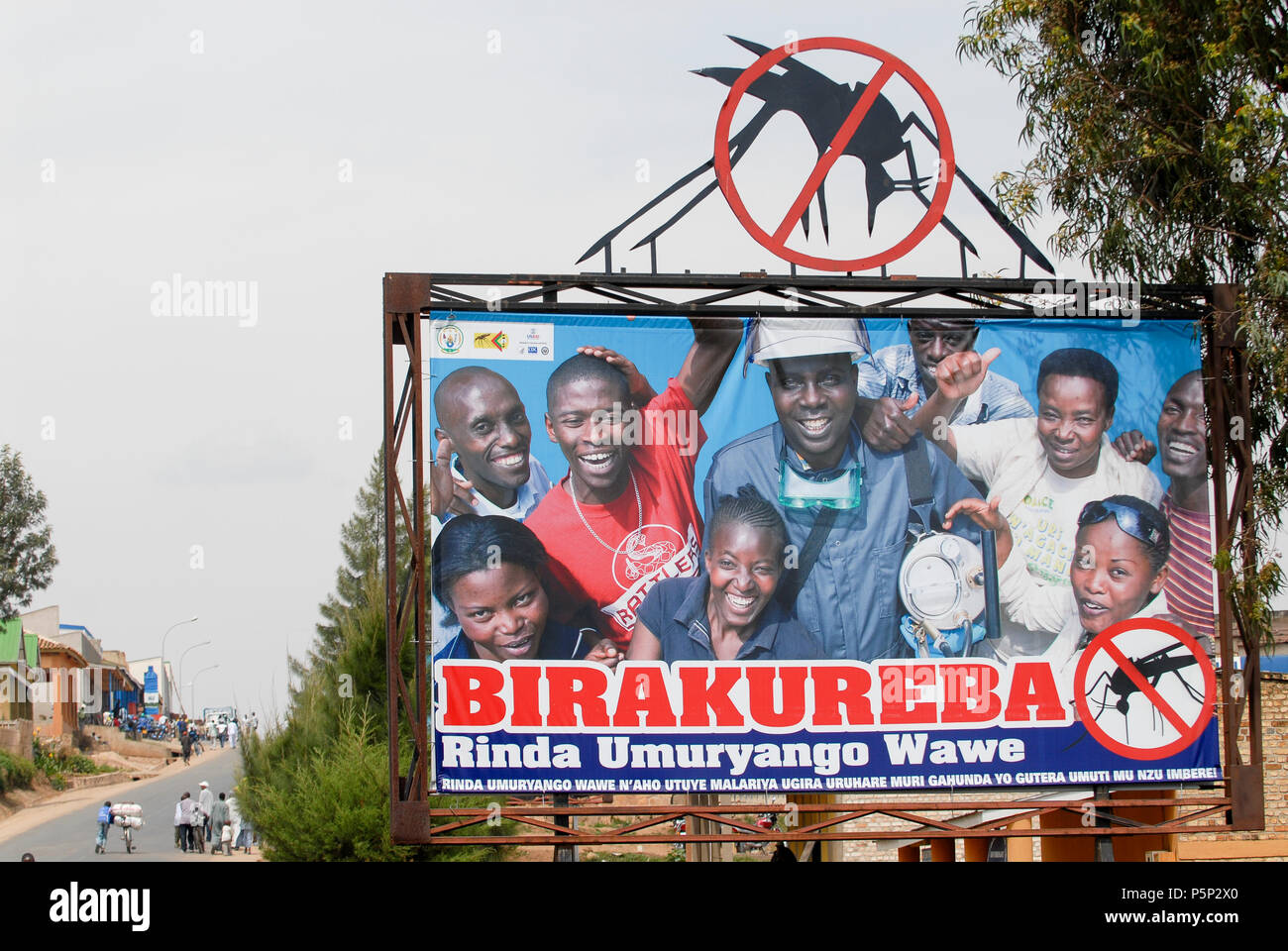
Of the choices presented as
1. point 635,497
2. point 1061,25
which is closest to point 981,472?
point 635,497

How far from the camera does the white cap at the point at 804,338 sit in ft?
45.3

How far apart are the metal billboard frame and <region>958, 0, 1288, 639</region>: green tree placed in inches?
13.5

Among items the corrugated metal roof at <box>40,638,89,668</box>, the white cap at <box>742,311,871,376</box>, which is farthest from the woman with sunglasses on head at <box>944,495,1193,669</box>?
the corrugated metal roof at <box>40,638,89,668</box>

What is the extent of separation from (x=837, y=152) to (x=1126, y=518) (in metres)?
4.75

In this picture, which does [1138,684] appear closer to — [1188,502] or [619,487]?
[1188,502]

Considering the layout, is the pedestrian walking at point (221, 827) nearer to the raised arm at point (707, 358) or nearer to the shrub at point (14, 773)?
the shrub at point (14, 773)

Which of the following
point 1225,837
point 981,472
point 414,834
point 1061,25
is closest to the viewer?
point 414,834

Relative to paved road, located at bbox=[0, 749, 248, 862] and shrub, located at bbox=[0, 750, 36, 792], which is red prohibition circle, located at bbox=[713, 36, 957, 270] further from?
shrub, located at bbox=[0, 750, 36, 792]

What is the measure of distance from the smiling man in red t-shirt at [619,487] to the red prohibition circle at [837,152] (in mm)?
1105

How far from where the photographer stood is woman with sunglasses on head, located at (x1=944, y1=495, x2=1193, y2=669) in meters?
13.6

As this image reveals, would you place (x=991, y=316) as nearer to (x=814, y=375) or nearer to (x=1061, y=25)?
(x=814, y=375)
